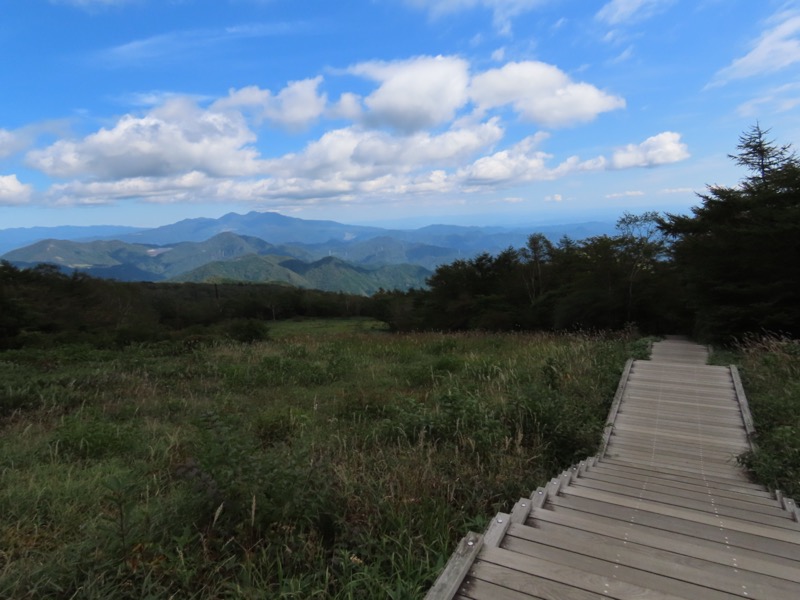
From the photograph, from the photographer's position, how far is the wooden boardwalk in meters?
2.15

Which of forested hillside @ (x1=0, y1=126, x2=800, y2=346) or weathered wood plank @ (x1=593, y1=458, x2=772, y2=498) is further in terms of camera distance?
forested hillside @ (x1=0, y1=126, x2=800, y2=346)

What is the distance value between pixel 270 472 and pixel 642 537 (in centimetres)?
260

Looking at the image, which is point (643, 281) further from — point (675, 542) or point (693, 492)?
point (675, 542)

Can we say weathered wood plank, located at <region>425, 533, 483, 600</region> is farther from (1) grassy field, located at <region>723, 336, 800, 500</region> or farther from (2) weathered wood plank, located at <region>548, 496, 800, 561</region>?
(1) grassy field, located at <region>723, 336, 800, 500</region>

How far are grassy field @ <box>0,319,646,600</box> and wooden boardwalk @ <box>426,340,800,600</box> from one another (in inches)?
18.2

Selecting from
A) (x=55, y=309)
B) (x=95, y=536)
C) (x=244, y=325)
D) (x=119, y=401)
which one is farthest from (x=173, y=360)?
(x=55, y=309)

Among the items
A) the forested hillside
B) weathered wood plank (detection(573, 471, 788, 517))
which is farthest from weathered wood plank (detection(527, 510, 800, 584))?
the forested hillside

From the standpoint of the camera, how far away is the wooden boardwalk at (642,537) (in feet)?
7.07

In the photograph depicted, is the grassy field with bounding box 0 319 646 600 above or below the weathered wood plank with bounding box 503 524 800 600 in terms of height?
below

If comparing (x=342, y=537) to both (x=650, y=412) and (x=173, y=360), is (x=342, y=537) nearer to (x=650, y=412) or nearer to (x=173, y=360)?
(x=650, y=412)

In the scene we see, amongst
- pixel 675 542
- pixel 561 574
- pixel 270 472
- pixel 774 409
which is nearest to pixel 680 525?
pixel 675 542

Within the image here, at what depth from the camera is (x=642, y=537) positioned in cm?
276

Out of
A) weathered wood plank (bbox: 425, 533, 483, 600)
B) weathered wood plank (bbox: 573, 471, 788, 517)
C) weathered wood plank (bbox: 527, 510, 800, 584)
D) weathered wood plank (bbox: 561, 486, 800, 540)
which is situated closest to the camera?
weathered wood plank (bbox: 425, 533, 483, 600)

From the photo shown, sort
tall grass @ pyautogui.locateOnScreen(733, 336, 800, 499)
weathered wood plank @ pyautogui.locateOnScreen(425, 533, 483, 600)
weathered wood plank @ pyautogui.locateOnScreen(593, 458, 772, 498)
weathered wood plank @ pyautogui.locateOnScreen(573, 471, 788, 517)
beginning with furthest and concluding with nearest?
1. tall grass @ pyautogui.locateOnScreen(733, 336, 800, 499)
2. weathered wood plank @ pyautogui.locateOnScreen(593, 458, 772, 498)
3. weathered wood plank @ pyautogui.locateOnScreen(573, 471, 788, 517)
4. weathered wood plank @ pyautogui.locateOnScreen(425, 533, 483, 600)
